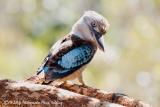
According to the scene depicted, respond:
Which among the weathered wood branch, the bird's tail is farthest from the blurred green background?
the weathered wood branch

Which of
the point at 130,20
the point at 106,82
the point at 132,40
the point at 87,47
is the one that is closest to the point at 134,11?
the point at 130,20

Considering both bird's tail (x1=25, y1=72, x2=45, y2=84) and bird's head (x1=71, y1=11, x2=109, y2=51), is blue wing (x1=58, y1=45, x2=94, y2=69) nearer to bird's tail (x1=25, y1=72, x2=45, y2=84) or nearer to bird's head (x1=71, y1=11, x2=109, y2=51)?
bird's head (x1=71, y1=11, x2=109, y2=51)

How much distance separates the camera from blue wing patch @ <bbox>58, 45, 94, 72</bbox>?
596cm

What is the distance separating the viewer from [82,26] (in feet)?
20.4

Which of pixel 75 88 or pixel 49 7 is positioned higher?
pixel 49 7

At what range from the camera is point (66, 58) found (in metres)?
5.95

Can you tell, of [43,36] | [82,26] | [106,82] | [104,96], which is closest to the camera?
[104,96]

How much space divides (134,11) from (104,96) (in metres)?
14.8

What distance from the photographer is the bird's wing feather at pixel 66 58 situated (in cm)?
581

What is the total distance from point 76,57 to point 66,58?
0.16 metres

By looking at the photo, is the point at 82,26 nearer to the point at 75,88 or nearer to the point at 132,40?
the point at 75,88

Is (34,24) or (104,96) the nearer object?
(104,96)

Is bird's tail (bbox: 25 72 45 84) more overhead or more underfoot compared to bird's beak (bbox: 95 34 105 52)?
more underfoot

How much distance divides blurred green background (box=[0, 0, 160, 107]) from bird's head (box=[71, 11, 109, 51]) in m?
8.61
